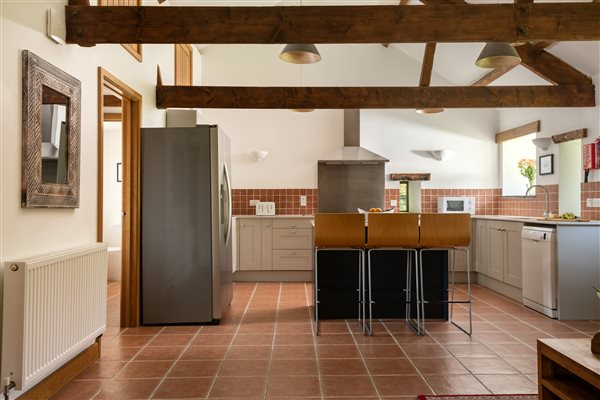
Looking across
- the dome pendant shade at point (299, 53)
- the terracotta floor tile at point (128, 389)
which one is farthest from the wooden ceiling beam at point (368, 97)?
the terracotta floor tile at point (128, 389)

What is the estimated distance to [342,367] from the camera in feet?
10.0

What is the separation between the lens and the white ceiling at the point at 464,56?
190 inches

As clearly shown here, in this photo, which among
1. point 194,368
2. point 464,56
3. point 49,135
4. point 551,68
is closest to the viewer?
point 49,135

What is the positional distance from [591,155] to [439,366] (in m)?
3.06

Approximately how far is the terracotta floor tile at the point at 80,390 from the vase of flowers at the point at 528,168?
18.8ft

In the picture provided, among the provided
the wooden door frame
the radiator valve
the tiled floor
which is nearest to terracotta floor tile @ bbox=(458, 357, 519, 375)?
the tiled floor

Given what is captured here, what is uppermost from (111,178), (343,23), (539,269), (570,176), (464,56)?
(464,56)

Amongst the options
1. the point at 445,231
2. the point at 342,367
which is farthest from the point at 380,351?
the point at 445,231

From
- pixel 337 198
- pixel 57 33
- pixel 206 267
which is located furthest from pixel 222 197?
pixel 337 198

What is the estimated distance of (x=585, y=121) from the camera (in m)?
4.99

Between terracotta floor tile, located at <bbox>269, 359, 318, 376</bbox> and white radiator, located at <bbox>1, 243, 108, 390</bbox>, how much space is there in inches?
47.1

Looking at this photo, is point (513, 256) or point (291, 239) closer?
point (513, 256)

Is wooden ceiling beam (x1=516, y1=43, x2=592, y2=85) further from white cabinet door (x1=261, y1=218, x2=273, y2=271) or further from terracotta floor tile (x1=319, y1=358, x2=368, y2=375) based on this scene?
terracotta floor tile (x1=319, y1=358, x2=368, y2=375)

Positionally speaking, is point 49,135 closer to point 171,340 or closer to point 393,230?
point 171,340
